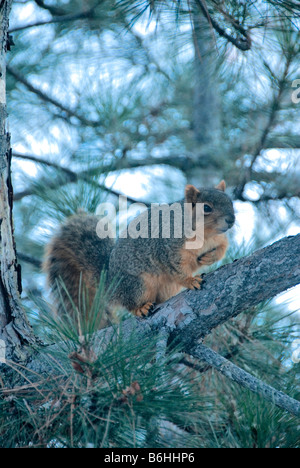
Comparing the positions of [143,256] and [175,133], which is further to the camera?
[175,133]

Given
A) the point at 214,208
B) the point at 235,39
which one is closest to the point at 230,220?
the point at 214,208

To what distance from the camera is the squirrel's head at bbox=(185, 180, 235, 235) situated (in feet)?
5.47

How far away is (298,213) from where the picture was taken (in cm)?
183

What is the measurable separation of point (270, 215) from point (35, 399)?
3.98 ft

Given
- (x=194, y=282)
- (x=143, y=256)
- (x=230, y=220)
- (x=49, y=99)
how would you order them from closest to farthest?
(x=194, y=282) → (x=230, y=220) → (x=143, y=256) → (x=49, y=99)

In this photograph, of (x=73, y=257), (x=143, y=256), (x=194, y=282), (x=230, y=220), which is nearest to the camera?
(x=194, y=282)

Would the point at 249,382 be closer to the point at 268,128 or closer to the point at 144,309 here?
the point at 144,309

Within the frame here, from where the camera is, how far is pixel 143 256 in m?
1.81

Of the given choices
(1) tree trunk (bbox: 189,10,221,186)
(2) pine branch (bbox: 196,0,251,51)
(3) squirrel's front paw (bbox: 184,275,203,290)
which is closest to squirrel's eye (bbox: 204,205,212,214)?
(3) squirrel's front paw (bbox: 184,275,203,290)

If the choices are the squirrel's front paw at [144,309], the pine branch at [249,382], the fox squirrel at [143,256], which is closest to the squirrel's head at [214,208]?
the fox squirrel at [143,256]

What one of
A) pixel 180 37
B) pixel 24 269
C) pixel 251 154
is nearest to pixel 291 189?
pixel 251 154

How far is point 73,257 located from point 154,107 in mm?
953

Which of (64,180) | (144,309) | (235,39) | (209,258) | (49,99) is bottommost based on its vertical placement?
(144,309)

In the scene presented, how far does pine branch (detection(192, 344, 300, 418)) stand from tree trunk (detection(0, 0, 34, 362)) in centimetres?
46
